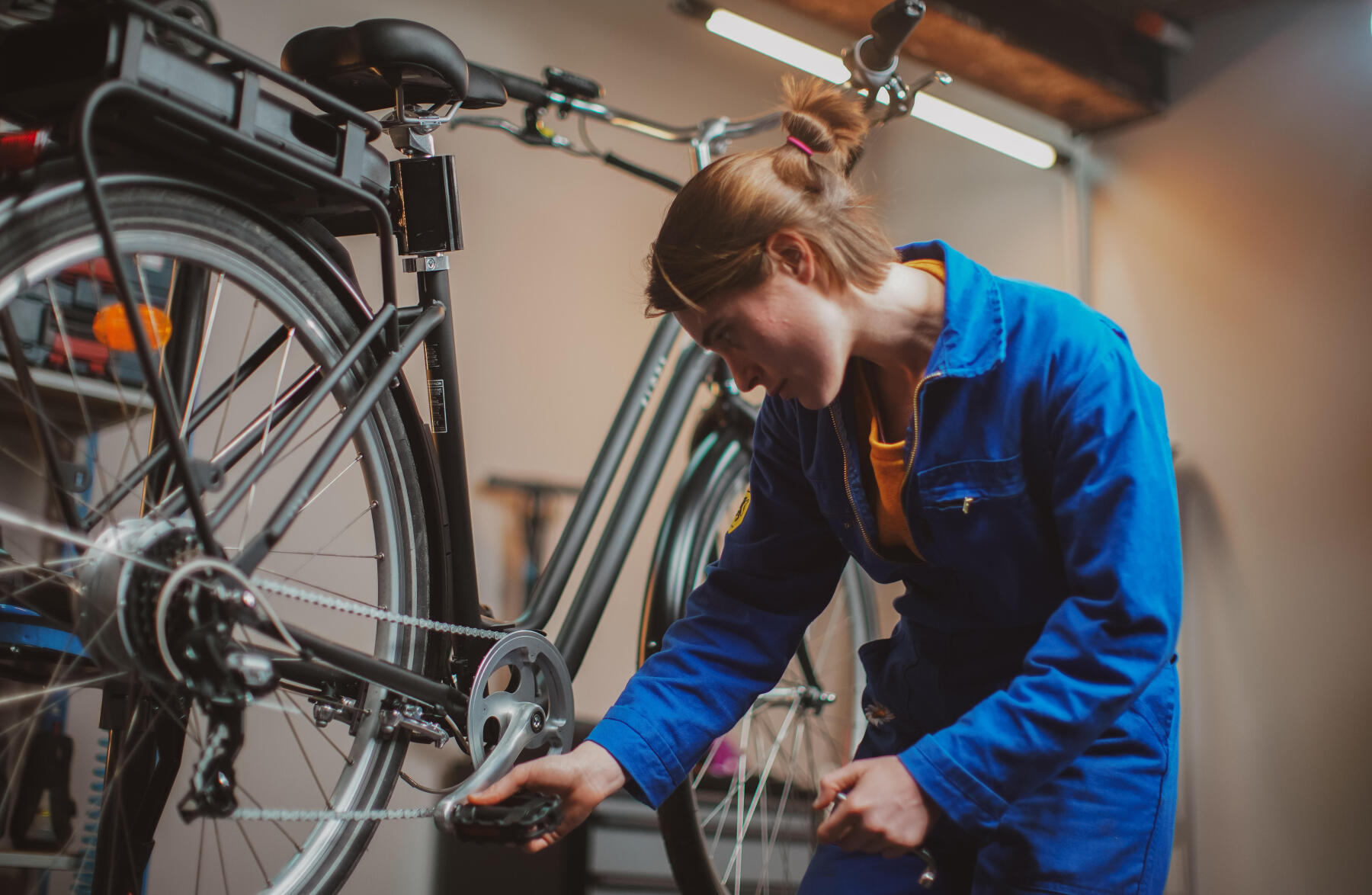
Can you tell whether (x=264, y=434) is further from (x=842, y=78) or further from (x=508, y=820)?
(x=842, y=78)

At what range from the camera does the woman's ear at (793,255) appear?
0.94 meters

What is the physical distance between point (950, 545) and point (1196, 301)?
1797 millimetres

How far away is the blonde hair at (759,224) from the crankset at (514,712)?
38cm

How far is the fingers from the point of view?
2.71 feet

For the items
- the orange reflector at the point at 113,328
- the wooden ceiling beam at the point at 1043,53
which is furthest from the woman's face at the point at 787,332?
the wooden ceiling beam at the point at 1043,53

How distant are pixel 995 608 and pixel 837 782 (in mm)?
274

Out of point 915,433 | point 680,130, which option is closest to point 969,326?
point 915,433

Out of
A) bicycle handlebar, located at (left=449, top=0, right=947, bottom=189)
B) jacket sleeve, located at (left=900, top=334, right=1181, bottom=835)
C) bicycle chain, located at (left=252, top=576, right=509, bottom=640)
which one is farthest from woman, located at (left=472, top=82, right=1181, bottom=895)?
bicycle handlebar, located at (left=449, top=0, right=947, bottom=189)

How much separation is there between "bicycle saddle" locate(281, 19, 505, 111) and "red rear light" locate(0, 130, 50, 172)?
1.04 feet

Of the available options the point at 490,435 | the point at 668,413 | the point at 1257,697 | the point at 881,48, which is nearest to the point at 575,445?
the point at 490,435

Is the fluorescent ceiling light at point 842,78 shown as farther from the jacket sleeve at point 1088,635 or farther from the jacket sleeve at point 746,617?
the jacket sleeve at point 1088,635

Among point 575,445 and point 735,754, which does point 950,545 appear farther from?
point 575,445

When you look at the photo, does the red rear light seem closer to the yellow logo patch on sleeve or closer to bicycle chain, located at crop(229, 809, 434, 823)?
bicycle chain, located at crop(229, 809, 434, 823)

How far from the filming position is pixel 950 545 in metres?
1.00
